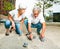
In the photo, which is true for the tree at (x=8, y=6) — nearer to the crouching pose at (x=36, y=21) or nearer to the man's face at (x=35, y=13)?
the crouching pose at (x=36, y=21)

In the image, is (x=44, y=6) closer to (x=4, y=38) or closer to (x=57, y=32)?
(x=57, y=32)

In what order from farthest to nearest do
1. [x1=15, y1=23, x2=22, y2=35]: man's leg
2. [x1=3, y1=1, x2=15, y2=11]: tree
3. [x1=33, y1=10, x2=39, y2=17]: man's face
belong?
[x1=3, y1=1, x2=15, y2=11]: tree → [x1=15, y1=23, x2=22, y2=35]: man's leg → [x1=33, y1=10, x2=39, y2=17]: man's face

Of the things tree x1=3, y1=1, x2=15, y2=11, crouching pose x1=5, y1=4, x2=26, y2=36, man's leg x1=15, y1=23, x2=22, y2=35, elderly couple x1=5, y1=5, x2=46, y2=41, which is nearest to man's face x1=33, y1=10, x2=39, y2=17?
elderly couple x1=5, y1=5, x2=46, y2=41

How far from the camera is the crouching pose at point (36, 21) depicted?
10.6 ft

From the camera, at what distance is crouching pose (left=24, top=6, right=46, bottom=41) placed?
10.6 feet

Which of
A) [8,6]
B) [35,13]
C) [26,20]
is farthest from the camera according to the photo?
[8,6]

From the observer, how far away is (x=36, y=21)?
3.34m

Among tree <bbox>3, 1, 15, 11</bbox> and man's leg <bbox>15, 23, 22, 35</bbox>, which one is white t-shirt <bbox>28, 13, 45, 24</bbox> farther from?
tree <bbox>3, 1, 15, 11</bbox>

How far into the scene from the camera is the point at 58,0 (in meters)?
6.16

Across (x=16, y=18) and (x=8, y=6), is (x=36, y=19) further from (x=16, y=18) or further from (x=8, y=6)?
(x=8, y=6)

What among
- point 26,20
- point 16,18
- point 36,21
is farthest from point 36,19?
point 16,18

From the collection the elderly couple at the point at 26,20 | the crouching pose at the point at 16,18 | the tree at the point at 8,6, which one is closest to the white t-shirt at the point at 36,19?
the elderly couple at the point at 26,20

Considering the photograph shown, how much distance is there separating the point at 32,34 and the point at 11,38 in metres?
0.35

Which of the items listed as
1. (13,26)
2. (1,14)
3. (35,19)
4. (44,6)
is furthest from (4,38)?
(44,6)
